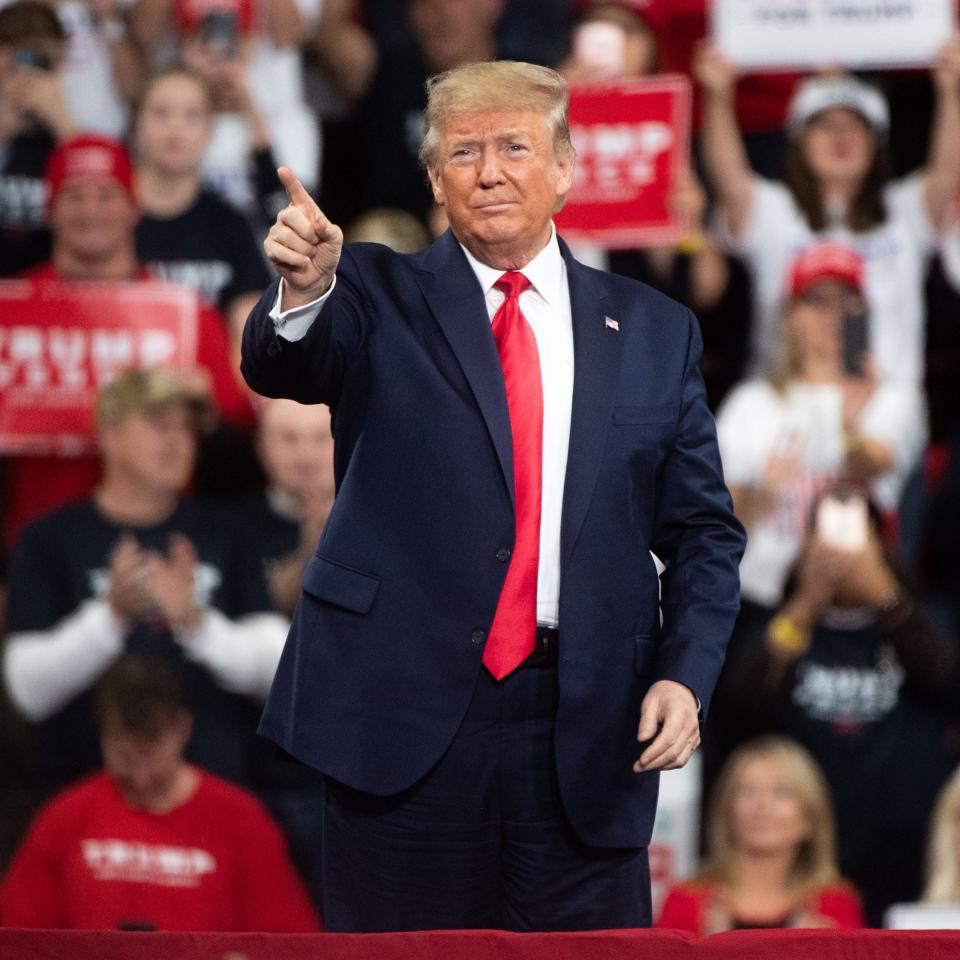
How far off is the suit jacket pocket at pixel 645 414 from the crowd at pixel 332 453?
1.58 metres

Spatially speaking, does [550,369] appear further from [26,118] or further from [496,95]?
[26,118]

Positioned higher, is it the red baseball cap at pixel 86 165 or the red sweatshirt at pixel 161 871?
the red baseball cap at pixel 86 165

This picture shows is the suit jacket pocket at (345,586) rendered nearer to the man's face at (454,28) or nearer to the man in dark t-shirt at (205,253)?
the man in dark t-shirt at (205,253)

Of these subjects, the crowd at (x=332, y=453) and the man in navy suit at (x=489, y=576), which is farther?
the crowd at (x=332, y=453)

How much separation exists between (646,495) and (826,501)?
2243mm

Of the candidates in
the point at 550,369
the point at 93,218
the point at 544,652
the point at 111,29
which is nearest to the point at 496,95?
the point at 550,369

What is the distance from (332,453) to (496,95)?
3.94ft

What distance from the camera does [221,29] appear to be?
537 centimetres

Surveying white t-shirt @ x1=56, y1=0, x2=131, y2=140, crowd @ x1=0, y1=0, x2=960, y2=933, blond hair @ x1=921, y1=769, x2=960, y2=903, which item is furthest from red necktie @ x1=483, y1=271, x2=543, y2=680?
white t-shirt @ x1=56, y1=0, x2=131, y2=140

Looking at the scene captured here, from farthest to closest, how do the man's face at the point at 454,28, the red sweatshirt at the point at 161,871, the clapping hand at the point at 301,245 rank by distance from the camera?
the man's face at the point at 454,28, the red sweatshirt at the point at 161,871, the clapping hand at the point at 301,245

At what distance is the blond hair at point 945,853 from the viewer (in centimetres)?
390

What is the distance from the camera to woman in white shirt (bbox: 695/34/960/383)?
16.9 ft

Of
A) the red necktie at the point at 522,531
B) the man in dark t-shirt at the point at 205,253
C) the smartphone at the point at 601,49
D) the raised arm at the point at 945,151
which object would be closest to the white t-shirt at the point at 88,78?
the man in dark t-shirt at the point at 205,253

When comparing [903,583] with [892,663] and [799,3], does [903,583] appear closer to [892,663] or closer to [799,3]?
[892,663]
